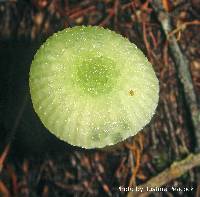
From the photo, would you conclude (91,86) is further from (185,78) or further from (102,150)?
(185,78)

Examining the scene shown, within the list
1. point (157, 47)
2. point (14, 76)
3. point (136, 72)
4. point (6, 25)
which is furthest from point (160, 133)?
point (6, 25)

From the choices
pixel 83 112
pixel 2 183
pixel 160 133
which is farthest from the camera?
pixel 160 133

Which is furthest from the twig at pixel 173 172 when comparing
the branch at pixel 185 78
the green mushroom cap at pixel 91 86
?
the green mushroom cap at pixel 91 86

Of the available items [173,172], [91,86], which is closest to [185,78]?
[173,172]

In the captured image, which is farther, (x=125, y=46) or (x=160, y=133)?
(x=160, y=133)

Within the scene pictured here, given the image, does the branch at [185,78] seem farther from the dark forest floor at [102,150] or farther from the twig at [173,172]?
the twig at [173,172]

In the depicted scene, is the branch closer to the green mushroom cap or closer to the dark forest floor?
the dark forest floor

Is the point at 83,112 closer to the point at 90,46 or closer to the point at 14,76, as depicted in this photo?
the point at 90,46
